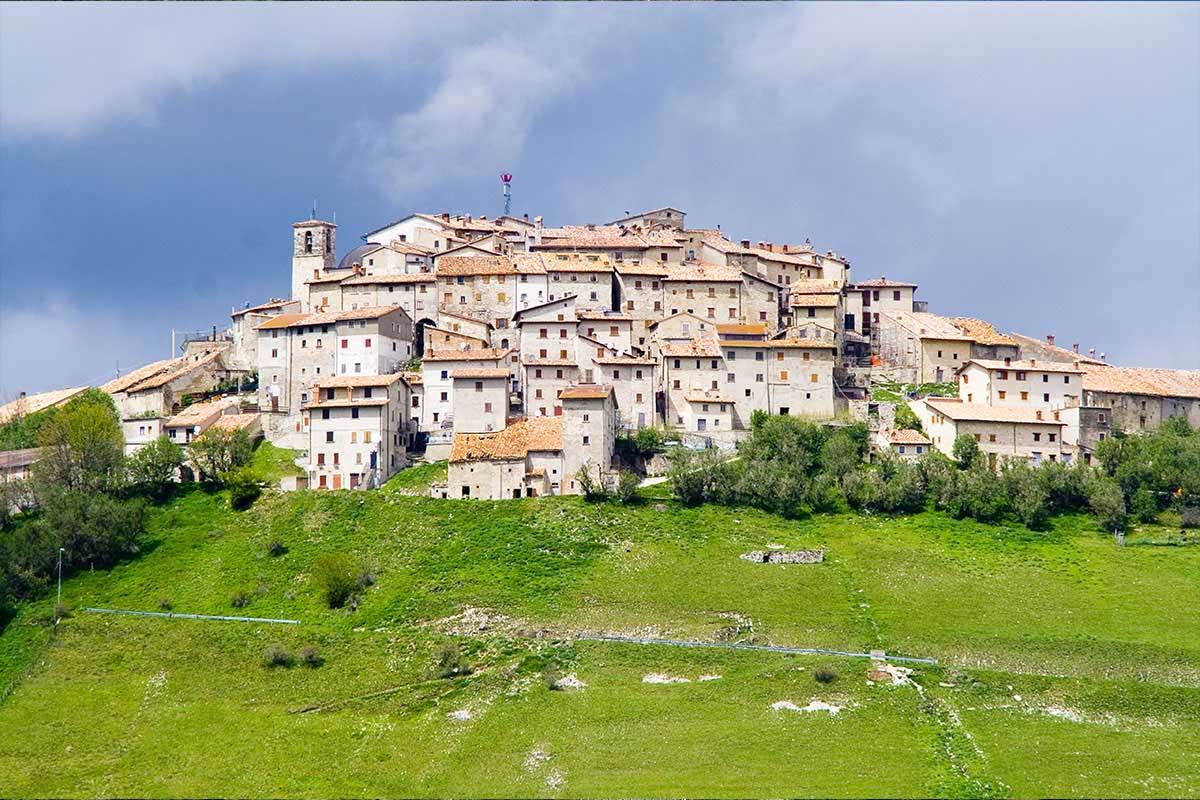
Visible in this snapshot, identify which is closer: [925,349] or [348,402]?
Result: [348,402]

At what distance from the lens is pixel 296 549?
76.7 meters

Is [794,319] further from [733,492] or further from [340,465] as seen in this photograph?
[340,465]

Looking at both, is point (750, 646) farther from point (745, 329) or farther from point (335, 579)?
point (745, 329)

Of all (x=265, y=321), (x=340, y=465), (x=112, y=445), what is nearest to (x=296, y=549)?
(x=340, y=465)

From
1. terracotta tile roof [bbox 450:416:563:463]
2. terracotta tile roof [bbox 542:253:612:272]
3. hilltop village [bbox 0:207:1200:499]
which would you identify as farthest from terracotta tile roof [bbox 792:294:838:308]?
terracotta tile roof [bbox 450:416:563:463]

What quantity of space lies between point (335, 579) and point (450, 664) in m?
11.0

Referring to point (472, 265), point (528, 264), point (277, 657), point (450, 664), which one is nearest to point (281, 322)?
point (472, 265)

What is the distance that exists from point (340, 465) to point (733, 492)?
73.1 ft

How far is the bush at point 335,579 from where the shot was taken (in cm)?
7100

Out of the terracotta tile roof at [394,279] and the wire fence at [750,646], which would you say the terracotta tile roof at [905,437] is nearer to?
the wire fence at [750,646]

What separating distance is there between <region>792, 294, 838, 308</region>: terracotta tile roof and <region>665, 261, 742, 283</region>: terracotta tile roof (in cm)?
A: 428

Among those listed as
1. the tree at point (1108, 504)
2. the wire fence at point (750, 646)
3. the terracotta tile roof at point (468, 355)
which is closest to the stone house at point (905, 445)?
the tree at point (1108, 504)

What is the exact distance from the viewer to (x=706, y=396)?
296ft

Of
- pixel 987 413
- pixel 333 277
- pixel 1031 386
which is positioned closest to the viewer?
pixel 987 413
